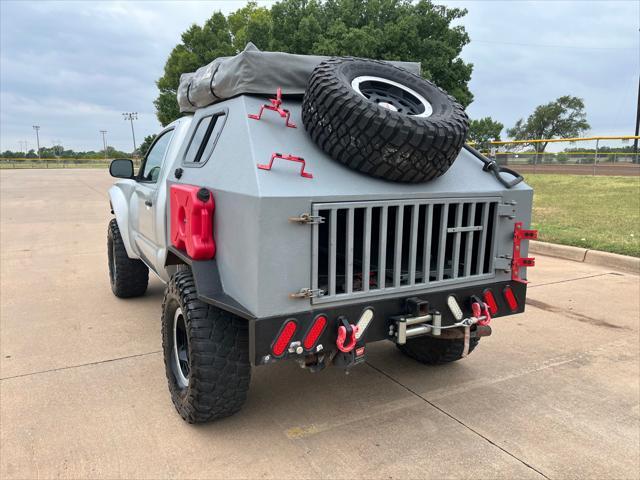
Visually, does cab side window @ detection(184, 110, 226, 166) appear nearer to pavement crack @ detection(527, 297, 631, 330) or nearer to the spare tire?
the spare tire

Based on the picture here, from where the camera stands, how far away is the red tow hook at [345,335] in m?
2.47

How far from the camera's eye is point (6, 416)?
9.98ft

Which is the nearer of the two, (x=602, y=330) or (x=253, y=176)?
(x=253, y=176)

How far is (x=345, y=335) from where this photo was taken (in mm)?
2467

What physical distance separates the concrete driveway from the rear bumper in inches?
25.3

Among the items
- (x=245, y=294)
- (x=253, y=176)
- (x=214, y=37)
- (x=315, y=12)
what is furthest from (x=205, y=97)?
(x=214, y=37)

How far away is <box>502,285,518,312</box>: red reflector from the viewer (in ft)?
10.3

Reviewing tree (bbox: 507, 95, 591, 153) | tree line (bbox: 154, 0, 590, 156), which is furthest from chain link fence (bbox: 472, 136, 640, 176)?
tree (bbox: 507, 95, 591, 153)

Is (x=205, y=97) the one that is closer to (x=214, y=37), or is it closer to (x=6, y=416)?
(x=6, y=416)

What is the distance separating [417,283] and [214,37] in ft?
97.5

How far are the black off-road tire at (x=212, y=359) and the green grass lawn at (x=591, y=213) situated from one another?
6.44m

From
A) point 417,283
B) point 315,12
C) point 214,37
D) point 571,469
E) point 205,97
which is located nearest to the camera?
point 571,469

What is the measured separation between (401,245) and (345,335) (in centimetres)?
57

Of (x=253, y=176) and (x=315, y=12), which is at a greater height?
(x=315, y=12)
